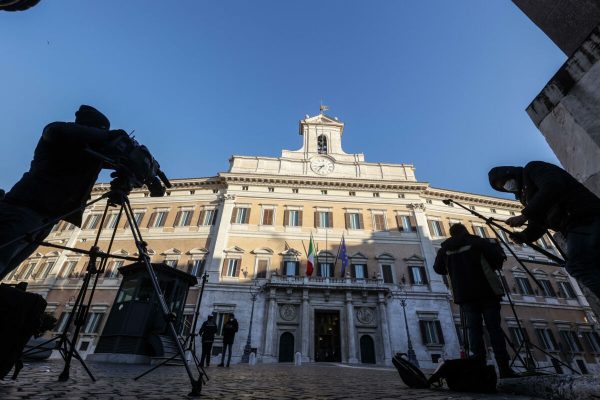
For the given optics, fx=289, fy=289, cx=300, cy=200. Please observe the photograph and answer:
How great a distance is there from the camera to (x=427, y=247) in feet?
74.8

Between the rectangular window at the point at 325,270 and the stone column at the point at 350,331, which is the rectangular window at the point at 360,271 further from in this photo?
the stone column at the point at 350,331

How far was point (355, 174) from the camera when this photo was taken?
2730cm

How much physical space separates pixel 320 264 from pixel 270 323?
5512mm

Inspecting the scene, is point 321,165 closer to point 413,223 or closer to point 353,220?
point 353,220

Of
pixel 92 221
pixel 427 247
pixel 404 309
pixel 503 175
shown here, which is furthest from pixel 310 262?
pixel 92 221

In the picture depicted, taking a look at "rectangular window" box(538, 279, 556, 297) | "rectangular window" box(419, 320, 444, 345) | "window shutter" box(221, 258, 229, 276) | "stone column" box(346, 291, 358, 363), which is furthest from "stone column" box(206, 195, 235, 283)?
"rectangular window" box(538, 279, 556, 297)

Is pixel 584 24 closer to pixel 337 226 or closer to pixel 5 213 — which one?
pixel 5 213

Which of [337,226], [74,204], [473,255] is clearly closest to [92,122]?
[74,204]

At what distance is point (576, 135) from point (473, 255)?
5.16 ft

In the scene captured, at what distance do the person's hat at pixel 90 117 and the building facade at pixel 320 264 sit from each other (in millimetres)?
17748

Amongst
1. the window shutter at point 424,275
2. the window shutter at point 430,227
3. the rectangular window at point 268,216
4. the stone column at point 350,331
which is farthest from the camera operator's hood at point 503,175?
the window shutter at point 430,227

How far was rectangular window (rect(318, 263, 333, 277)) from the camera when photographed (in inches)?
833

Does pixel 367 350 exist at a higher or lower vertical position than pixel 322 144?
lower

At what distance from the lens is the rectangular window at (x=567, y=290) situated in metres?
22.9
